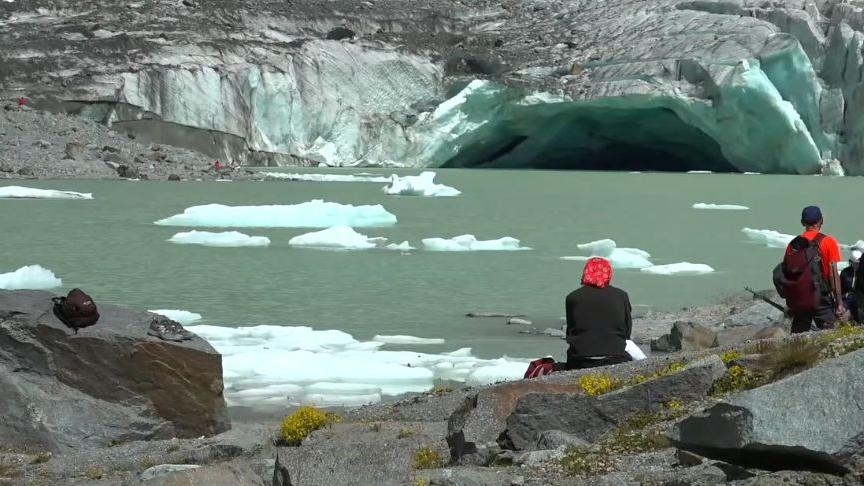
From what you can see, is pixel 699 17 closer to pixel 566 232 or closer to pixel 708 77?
pixel 708 77

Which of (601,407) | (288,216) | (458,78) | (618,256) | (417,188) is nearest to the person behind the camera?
(601,407)

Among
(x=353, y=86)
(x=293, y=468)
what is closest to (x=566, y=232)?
(x=293, y=468)

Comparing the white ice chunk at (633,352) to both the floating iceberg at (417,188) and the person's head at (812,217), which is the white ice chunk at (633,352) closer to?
the person's head at (812,217)

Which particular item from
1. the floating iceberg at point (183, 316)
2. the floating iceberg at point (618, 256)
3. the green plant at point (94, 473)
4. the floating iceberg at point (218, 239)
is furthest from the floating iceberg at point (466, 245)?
the green plant at point (94, 473)

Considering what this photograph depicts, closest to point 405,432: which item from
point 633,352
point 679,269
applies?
point 633,352

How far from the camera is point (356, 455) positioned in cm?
459

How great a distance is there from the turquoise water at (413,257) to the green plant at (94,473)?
448cm

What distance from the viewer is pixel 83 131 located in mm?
38281

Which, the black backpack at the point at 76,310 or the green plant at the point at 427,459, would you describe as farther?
the black backpack at the point at 76,310

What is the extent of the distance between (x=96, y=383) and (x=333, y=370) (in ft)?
7.63

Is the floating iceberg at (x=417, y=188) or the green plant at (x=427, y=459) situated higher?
the green plant at (x=427, y=459)

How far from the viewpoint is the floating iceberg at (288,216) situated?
22.6m

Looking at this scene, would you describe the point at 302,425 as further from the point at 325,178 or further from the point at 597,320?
the point at 325,178

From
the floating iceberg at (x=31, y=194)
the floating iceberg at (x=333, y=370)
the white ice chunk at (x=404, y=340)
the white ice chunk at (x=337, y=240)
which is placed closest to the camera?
the floating iceberg at (x=333, y=370)
